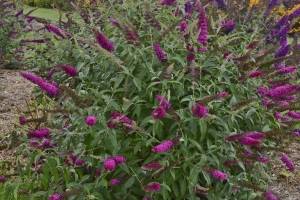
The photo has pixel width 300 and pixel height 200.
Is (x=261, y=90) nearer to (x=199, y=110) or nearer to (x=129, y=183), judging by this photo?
(x=199, y=110)

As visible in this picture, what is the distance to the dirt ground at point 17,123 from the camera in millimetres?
4684

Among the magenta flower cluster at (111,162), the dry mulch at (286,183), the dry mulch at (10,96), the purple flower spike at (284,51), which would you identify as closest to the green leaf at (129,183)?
the magenta flower cluster at (111,162)

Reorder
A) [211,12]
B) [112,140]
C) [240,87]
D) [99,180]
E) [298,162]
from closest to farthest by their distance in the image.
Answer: [112,140]
[99,180]
[240,87]
[211,12]
[298,162]

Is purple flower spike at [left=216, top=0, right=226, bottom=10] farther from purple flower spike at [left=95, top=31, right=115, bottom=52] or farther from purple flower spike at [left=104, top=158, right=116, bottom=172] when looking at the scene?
purple flower spike at [left=104, top=158, right=116, bottom=172]

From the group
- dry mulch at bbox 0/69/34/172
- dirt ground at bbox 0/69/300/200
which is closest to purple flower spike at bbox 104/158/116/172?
dirt ground at bbox 0/69/300/200

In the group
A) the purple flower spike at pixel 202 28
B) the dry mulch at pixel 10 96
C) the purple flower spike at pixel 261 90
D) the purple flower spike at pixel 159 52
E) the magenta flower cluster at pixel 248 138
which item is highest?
the purple flower spike at pixel 202 28

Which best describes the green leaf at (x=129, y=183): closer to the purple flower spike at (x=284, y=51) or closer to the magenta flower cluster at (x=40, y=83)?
the magenta flower cluster at (x=40, y=83)

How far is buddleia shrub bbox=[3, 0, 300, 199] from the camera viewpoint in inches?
123

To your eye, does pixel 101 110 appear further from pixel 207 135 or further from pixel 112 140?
pixel 207 135

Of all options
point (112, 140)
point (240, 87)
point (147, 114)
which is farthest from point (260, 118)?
point (112, 140)

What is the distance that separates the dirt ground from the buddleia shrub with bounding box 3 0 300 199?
653 mm

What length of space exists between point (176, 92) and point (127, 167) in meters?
0.57

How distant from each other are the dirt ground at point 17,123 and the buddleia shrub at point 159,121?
2.14 ft

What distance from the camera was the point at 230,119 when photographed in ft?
11.0
